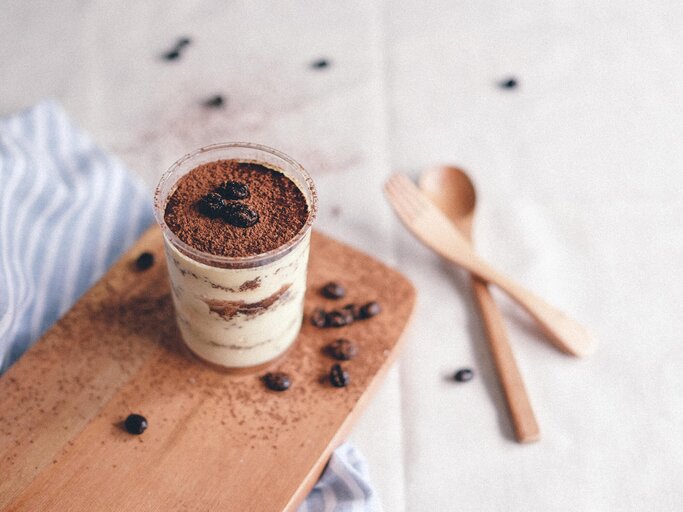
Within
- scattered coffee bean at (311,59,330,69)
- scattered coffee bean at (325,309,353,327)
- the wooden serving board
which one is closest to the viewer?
the wooden serving board

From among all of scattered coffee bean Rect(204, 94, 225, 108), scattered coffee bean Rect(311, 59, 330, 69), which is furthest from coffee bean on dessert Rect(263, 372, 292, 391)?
scattered coffee bean Rect(311, 59, 330, 69)

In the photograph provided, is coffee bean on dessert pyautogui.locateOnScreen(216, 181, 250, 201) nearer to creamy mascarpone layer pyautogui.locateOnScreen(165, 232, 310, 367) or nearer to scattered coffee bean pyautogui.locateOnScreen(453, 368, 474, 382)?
creamy mascarpone layer pyautogui.locateOnScreen(165, 232, 310, 367)

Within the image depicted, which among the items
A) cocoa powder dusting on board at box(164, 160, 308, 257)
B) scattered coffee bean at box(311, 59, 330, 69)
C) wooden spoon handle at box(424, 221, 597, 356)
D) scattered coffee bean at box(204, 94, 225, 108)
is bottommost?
wooden spoon handle at box(424, 221, 597, 356)

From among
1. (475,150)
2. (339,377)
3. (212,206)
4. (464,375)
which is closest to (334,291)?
(339,377)

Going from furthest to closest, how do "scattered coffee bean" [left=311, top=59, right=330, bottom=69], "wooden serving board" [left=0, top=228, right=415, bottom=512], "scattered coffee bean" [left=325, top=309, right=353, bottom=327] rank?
"scattered coffee bean" [left=311, top=59, right=330, bottom=69] < "scattered coffee bean" [left=325, top=309, right=353, bottom=327] < "wooden serving board" [left=0, top=228, right=415, bottom=512]

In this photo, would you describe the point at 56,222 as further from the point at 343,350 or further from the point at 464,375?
the point at 464,375

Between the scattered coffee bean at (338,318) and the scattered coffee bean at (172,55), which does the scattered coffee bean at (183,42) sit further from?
the scattered coffee bean at (338,318)

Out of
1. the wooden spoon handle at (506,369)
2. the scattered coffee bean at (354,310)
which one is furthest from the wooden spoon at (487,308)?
the scattered coffee bean at (354,310)
